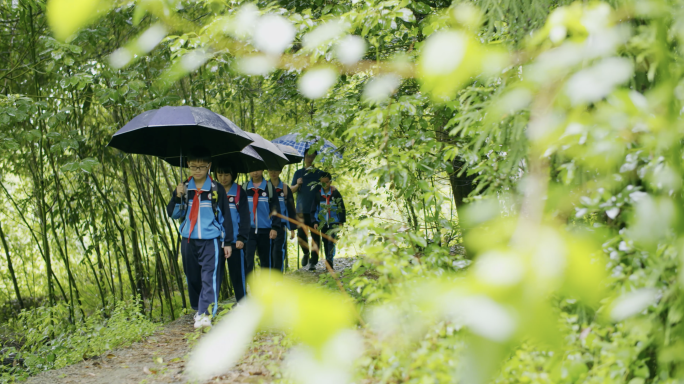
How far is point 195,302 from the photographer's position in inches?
183

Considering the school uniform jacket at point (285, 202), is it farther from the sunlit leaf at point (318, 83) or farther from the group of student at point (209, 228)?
the sunlit leaf at point (318, 83)

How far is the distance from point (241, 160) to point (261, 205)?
737mm

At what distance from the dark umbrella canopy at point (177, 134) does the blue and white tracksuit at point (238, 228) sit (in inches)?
17.8

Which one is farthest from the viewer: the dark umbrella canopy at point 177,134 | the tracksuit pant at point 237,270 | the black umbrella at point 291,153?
the black umbrella at point 291,153

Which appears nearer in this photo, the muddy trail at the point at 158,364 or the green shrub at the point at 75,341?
the muddy trail at the point at 158,364

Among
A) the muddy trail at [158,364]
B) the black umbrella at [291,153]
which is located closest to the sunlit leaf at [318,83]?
the muddy trail at [158,364]

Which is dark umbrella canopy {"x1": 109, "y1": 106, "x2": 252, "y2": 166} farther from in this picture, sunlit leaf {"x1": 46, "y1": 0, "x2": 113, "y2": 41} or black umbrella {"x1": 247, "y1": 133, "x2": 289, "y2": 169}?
sunlit leaf {"x1": 46, "y1": 0, "x2": 113, "y2": 41}

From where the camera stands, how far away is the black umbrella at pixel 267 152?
5.32m

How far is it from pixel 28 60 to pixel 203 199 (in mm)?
2991

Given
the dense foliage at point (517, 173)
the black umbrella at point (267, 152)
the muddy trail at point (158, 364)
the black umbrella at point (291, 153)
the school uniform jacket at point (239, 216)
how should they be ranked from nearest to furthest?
the dense foliage at point (517, 173)
the muddy trail at point (158, 364)
the school uniform jacket at point (239, 216)
the black umbrella at point (267, 152)
the black umbrella at point (291, 153)

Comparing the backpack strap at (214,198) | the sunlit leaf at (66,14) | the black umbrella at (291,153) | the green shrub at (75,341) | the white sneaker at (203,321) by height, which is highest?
the sunlit leaf at (66,14)

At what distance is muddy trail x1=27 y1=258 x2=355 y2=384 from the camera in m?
3.14

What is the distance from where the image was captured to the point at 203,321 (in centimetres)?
421

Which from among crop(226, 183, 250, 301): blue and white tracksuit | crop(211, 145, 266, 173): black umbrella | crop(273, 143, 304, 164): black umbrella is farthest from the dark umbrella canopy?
crop(273, 143, 304, 164): black umbrella
